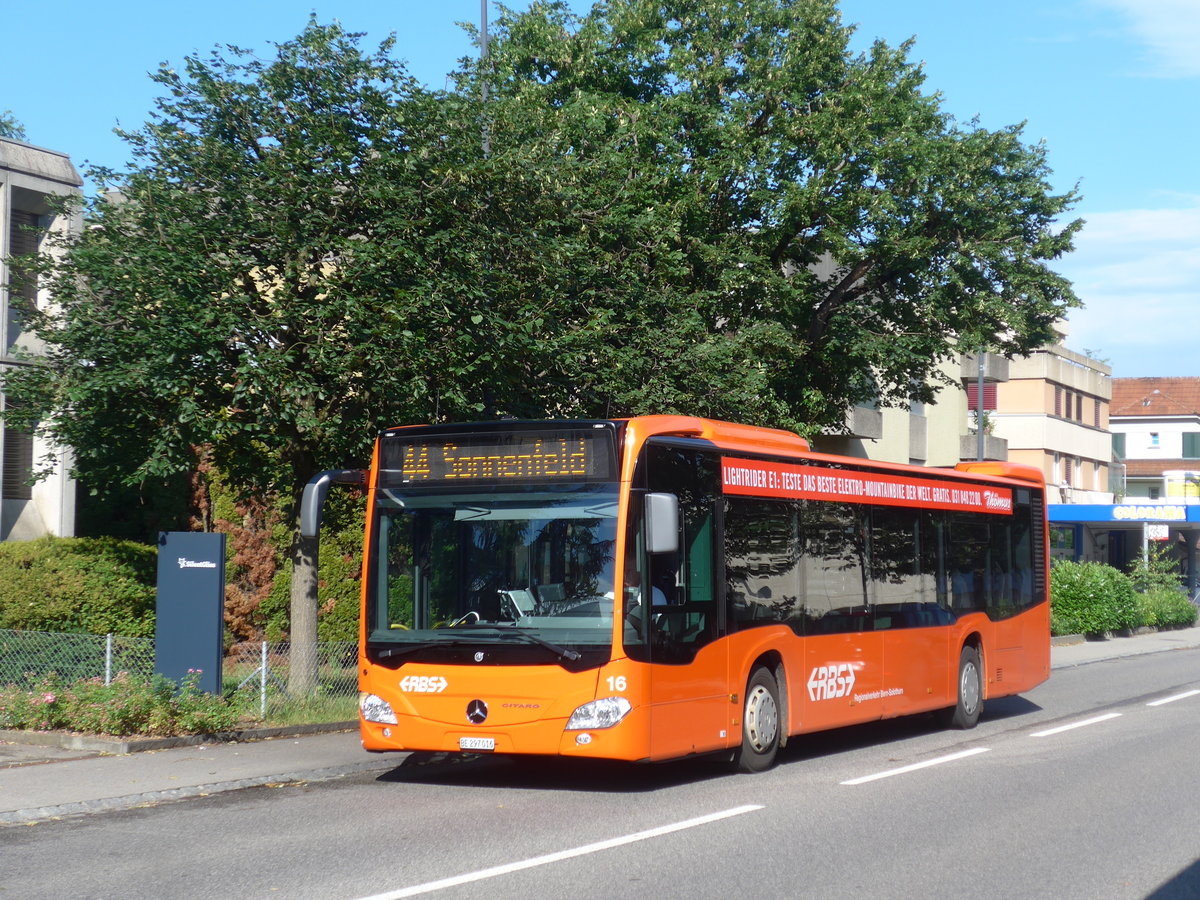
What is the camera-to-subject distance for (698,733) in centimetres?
1125

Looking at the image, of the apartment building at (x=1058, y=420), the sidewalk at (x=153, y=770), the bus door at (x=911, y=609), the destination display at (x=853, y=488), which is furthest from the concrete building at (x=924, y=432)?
the sidewalk at (x=153, y=770)

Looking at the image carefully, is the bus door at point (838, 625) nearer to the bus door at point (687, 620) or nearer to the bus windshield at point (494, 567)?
the bus door at point (687, 620)

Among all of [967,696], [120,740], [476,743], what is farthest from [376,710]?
[967,696]

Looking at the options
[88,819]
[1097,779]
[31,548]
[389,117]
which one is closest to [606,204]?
[389,117]

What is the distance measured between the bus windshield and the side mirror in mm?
450

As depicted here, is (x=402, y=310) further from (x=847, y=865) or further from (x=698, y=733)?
(x=847, y=865)

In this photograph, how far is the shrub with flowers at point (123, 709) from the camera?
13188 mm

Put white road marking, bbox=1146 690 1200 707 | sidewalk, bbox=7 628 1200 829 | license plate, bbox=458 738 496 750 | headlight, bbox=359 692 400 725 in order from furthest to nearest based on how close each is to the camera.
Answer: white road marking, bbox=1146 690 1200 707 → headlight, bbox=359 692 400 725 → license plate, bbox=458 738 496 750 → sidewalk, bbox=7 628 1200 829

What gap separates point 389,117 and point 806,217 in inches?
445

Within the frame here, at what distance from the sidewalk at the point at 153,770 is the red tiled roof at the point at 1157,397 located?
286 feet

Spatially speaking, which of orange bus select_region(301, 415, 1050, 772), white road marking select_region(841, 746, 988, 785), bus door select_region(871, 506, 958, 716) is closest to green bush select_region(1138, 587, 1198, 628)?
bus door select_region(871, 506, 958, 716)

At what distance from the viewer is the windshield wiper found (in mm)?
10492

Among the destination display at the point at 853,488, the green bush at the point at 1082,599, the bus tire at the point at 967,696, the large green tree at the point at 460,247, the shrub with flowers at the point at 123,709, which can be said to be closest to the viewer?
the destination display at the point at 853,488

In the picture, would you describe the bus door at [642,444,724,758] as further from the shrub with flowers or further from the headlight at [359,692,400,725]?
the shrub with flowers
